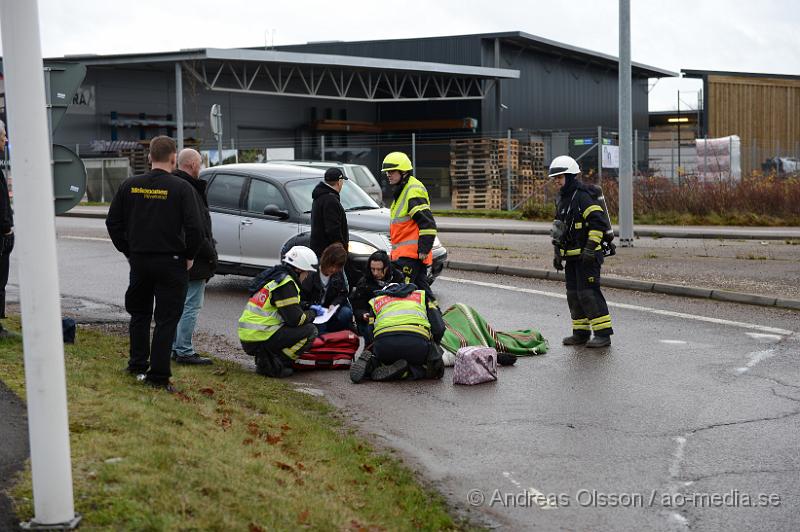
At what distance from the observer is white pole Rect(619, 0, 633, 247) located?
2006cm

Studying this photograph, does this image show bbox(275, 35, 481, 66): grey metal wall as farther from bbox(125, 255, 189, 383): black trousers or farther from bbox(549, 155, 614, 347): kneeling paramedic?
bbox(125, 255, 189, 383): black trousers

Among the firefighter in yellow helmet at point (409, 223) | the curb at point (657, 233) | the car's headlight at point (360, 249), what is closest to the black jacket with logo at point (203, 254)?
the firefighter in yellow helmet at point (409, 223)

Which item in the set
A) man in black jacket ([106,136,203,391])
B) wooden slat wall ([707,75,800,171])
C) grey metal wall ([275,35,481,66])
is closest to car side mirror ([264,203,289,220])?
man in black jacket ([106,136,203,391])

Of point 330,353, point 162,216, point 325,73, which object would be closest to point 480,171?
point 325,73

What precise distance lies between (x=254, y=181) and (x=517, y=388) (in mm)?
6652

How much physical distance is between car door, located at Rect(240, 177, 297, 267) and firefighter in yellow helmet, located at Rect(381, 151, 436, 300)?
133 inches

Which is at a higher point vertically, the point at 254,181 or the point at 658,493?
the point at 254,181

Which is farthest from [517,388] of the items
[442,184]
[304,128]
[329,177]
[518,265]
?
[304,128]

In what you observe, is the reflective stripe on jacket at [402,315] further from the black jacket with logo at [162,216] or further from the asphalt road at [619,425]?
the black jacket with logo at [162,216]

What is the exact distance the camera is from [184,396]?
7.62m

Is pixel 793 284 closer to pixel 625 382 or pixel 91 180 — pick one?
pixel 625 382

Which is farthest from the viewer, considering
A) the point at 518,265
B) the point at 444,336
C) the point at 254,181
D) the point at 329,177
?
the point at 518,265

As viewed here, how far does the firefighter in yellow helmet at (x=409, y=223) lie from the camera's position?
10.5 metres

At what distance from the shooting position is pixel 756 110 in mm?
52188
